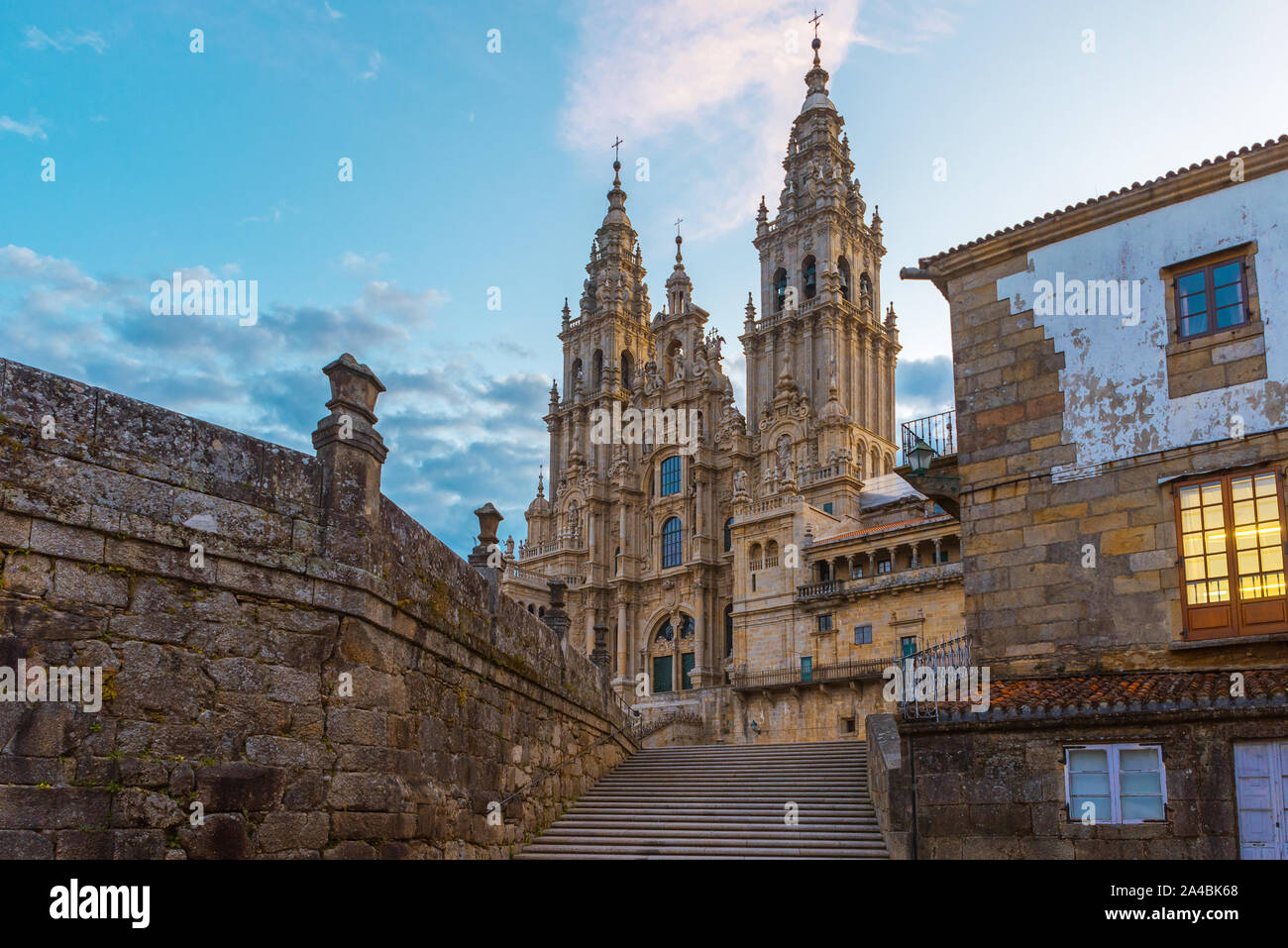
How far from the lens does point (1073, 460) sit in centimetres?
1450

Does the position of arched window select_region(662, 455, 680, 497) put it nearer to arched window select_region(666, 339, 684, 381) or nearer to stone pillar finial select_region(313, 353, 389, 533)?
arched window select_region(666, 339, 684, 381)

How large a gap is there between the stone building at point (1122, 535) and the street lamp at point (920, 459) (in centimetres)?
75

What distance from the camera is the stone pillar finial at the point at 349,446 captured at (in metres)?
9.68

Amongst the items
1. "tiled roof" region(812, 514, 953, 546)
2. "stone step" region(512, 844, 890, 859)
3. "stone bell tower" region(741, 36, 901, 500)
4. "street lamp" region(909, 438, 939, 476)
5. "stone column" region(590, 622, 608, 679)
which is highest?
"stone bell tower" region(741, 36, 901, 500)

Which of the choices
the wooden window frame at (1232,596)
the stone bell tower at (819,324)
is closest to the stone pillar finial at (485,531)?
the wooden window frame at (1232,596)

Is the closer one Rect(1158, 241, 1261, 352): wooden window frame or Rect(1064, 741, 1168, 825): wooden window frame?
Answer: Rect(1064, 741, 1168, 825): wooden window frame

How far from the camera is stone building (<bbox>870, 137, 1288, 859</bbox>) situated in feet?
38.4

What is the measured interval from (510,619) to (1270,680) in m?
8.43

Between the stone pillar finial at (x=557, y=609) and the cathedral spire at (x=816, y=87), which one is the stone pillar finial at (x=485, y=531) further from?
the cathedral spire at (x=816, y=87)

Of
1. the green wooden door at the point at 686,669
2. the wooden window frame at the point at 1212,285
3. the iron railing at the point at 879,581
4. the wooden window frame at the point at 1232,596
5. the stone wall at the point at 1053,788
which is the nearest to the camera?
the stone wall at the point at 1053,788

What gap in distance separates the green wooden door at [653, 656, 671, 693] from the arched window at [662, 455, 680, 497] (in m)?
8.23

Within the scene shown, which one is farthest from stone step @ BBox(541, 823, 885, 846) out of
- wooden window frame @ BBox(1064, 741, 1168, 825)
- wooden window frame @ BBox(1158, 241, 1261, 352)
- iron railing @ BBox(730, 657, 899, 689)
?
iron railing @ BBox(730, 657, 899, 689)

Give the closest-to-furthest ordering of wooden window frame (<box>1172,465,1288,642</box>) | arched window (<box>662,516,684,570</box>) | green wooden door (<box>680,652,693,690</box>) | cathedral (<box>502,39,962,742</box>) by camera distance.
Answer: wooden window frame (<box>1172,465,1288,642</box>), cathedral (<box>502,39,962,742</box>), green wooden door (<box>680,652,693,690</box>), arched window (<box>662,516,684,570</box>)

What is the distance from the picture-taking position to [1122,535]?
45.6 feet
